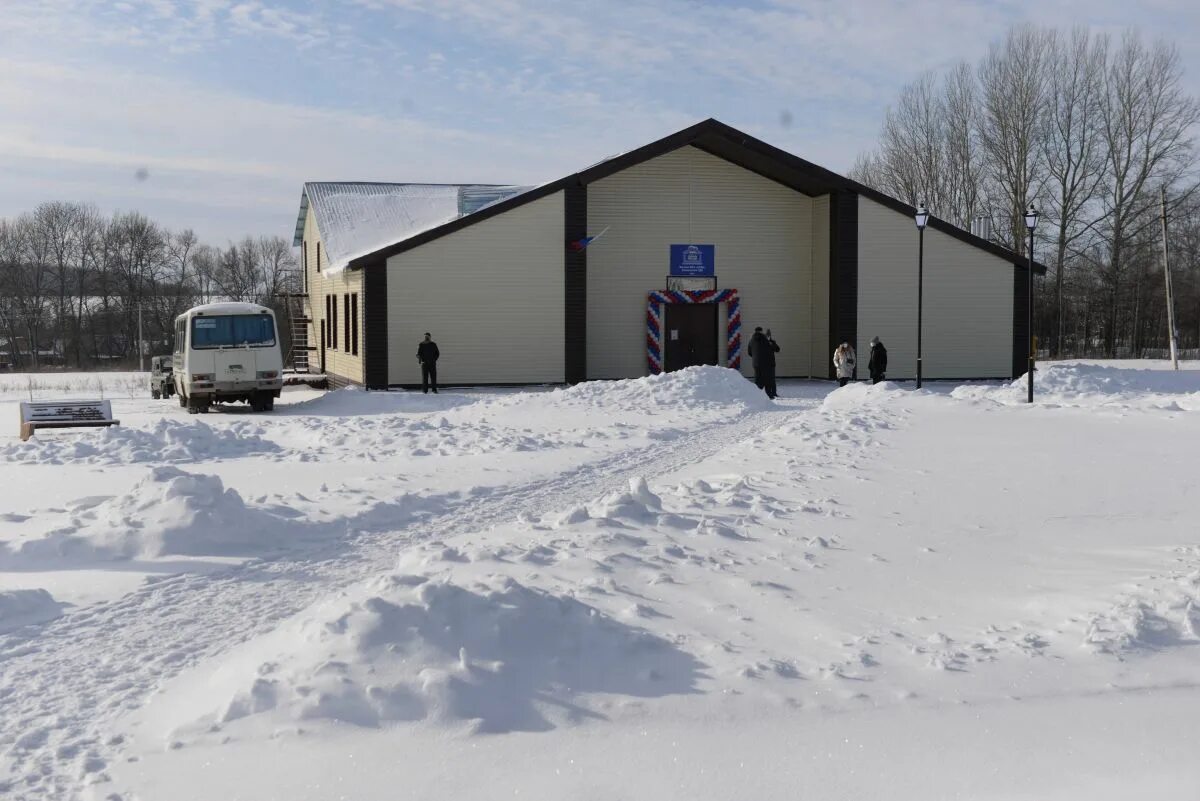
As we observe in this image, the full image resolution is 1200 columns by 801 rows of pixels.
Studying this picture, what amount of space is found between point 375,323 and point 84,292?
5377 cm

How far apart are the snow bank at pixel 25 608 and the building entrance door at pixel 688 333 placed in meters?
23.2

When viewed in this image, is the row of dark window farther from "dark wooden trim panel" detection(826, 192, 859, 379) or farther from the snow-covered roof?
"dark wooden trim panel" detection(826, 192, 859, 379)

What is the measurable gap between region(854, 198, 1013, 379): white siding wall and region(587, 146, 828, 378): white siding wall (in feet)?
4.49

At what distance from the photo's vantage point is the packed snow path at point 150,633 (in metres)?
4.56

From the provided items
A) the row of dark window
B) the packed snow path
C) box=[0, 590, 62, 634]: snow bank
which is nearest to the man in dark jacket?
the row of dark window

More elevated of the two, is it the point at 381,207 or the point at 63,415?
the point at 381,207

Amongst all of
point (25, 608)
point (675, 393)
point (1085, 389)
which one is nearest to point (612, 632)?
point (25, 608)

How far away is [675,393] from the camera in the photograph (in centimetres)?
2077

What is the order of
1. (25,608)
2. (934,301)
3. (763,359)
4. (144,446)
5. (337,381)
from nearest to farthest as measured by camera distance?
(25,608) → (144,446) → (763,359) → (934,301) → (337,381)

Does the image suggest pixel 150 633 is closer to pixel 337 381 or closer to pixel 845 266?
pixel 845 266

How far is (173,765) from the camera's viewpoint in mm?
4441

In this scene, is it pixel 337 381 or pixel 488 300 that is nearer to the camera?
pixel 488 300

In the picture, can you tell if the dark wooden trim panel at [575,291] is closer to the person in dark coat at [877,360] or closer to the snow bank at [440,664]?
the person in dark coat at [877,360]

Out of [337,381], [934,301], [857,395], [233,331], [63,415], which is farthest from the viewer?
[337,381]
